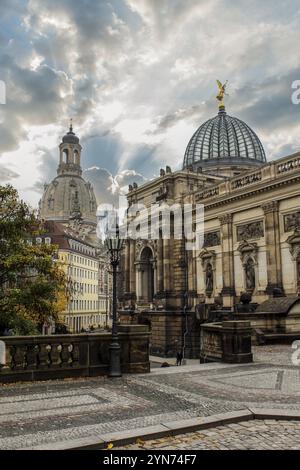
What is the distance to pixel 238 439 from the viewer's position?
7.54 meters

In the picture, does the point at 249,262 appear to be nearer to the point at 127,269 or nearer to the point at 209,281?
the point at 209,281

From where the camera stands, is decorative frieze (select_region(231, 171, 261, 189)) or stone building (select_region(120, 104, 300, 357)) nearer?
stone building (select_region(120, 104, 300, 357))

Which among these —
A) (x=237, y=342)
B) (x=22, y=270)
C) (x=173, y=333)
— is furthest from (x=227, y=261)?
(x=237, y=342)

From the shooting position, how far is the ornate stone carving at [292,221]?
34656mm

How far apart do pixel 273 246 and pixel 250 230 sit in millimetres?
3481

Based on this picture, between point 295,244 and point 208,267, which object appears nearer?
point 295,244

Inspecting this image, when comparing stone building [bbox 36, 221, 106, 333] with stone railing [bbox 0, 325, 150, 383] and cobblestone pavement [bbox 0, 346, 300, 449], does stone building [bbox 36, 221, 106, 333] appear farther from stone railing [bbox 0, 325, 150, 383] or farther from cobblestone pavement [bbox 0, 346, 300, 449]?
cobblestone pavement [bbox 0, 346, 300, 449]

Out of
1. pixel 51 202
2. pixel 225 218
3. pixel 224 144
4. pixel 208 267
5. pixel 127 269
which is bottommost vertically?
pixel 208 267

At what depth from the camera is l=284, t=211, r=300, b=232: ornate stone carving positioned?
34.7m

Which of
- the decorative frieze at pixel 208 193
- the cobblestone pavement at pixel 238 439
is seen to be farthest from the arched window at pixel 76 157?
the cobblestone pavement at pixel 238 439

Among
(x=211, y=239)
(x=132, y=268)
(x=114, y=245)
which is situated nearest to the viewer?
(x=114, y=245)

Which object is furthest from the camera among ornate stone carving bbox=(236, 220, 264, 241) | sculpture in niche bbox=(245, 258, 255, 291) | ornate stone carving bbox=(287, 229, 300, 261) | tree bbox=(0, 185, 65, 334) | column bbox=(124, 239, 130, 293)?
column bbox=(124, 239, 130, 293)

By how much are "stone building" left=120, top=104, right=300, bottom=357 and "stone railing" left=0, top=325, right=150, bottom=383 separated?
12.9 m

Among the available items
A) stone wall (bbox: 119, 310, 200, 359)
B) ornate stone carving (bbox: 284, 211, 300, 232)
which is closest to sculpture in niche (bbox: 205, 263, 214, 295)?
stone wall (bbox: 119, 310, 200, 359)
